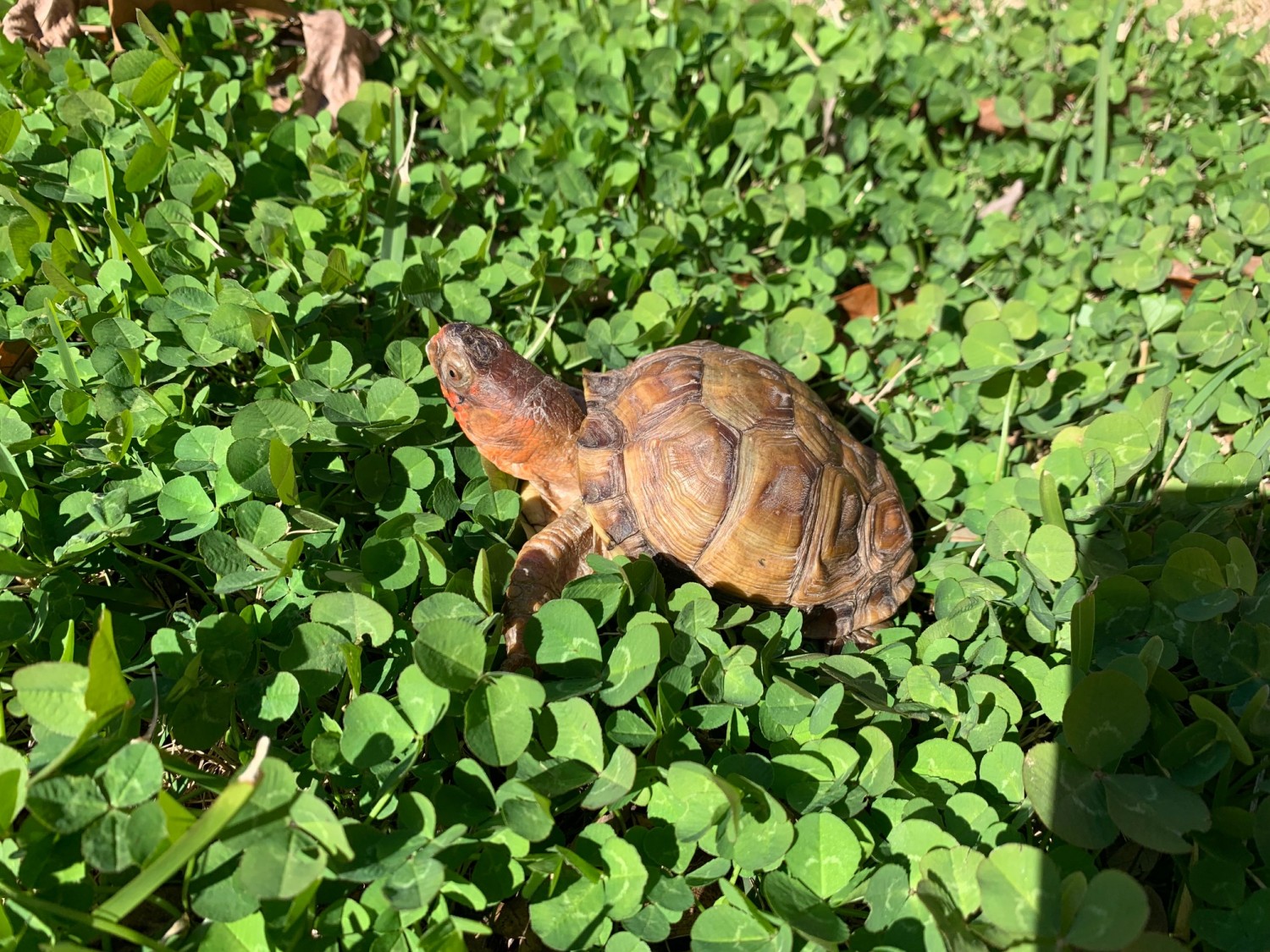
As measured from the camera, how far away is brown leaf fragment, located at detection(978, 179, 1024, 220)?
3.61 meters

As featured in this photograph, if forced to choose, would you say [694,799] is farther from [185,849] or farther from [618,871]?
[185,849]

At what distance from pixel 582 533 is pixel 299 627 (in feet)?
2.80

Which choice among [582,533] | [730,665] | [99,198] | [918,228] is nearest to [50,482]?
[99,198]

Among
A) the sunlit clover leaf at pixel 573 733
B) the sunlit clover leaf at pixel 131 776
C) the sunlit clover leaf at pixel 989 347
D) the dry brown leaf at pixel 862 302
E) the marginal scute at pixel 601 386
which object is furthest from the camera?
the dry brown leaf at pixel 862 302

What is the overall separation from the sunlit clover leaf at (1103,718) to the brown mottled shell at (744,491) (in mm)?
723

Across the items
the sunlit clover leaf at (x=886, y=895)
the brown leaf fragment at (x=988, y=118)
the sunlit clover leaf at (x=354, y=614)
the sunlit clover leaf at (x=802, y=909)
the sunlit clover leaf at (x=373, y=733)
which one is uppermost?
the brown leaf fragment at (x=988, y=118)

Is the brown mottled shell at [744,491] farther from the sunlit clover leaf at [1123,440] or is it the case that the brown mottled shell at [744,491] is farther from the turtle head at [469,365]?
the sunlit clover leaf at [1123,440]

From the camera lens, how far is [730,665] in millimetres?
1750

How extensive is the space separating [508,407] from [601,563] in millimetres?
540

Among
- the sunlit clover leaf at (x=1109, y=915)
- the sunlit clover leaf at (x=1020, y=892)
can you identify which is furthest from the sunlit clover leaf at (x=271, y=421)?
the sunlit clover leaf at (x=1109, y=915)

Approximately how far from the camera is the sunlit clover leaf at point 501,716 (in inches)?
56.6

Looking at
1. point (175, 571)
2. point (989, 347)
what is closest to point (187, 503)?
point (175, 571)

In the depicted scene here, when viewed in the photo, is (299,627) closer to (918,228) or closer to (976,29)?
(918,228)

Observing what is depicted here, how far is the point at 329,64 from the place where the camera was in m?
3.28
